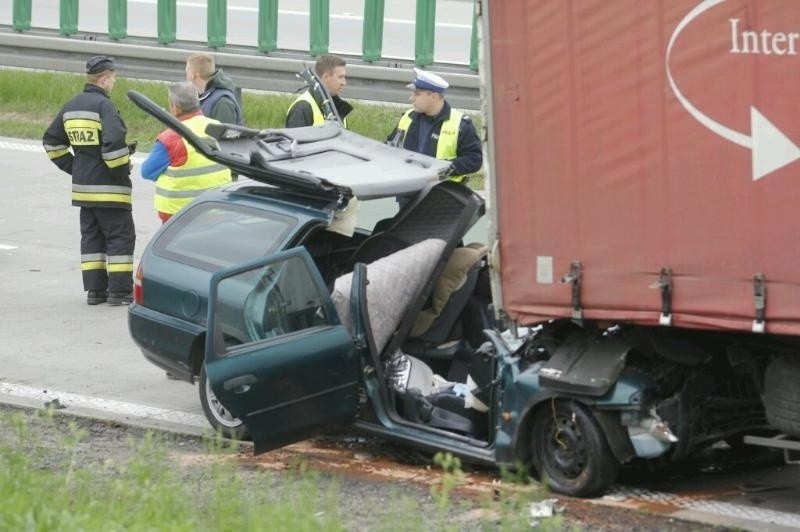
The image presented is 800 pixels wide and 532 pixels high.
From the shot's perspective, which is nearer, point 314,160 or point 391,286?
point 391,286

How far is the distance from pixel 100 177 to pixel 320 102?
194cm

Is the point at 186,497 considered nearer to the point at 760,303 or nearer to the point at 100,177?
the point at 760,303

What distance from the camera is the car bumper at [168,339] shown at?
971cm

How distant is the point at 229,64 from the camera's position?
17.2 metres

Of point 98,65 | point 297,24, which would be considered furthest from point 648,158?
point 297,24

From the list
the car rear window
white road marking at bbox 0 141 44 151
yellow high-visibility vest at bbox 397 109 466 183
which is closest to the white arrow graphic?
the car rear window

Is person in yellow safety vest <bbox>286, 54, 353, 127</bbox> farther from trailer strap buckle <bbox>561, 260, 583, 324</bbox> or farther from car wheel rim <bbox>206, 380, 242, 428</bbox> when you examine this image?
trailer strap buckle <bbox>561, 260, 583, 324</bbox>

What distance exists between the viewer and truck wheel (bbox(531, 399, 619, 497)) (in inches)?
320

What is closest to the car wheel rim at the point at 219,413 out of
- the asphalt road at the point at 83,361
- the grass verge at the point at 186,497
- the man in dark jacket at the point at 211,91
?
the grass verge at the point at 186,497

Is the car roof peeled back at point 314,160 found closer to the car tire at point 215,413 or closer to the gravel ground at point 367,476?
the car tire at point 215,413

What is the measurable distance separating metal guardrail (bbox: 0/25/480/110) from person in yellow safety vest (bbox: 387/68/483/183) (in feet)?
12.3

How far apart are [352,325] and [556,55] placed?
1.95m

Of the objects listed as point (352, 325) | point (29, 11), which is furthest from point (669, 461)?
point (29, 11)

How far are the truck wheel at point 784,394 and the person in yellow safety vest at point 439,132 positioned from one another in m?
4.53
